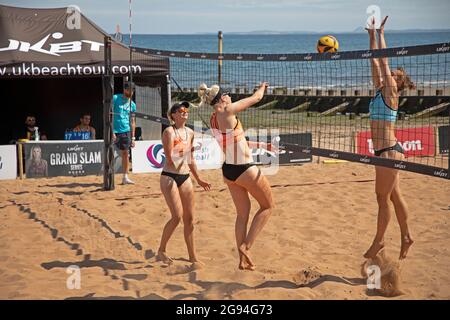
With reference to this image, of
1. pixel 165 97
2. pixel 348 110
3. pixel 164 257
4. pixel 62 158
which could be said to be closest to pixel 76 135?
pixel 62 158

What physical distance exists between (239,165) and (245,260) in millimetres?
925

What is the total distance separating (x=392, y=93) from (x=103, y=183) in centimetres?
589

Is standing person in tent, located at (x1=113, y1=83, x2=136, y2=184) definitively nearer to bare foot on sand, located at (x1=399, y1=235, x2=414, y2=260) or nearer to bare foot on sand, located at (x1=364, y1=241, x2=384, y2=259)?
bare foot on sand, located at (x1=364, y1=241, x2=384, y2=259)

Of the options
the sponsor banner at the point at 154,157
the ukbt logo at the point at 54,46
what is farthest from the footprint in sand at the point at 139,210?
the ukbt logo at the point at 54,46

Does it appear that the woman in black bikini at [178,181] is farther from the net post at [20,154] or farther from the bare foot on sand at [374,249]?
the net post at [20,154]

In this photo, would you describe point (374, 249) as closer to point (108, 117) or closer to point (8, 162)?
point (108, 117)

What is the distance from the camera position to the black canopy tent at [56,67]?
464 inches

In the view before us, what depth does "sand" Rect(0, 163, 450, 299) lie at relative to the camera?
18.2 feet

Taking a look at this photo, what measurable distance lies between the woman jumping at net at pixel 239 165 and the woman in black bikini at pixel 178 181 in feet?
1.58

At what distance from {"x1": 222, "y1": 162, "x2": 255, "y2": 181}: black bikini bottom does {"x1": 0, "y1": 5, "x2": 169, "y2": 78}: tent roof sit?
6482 millimetres
